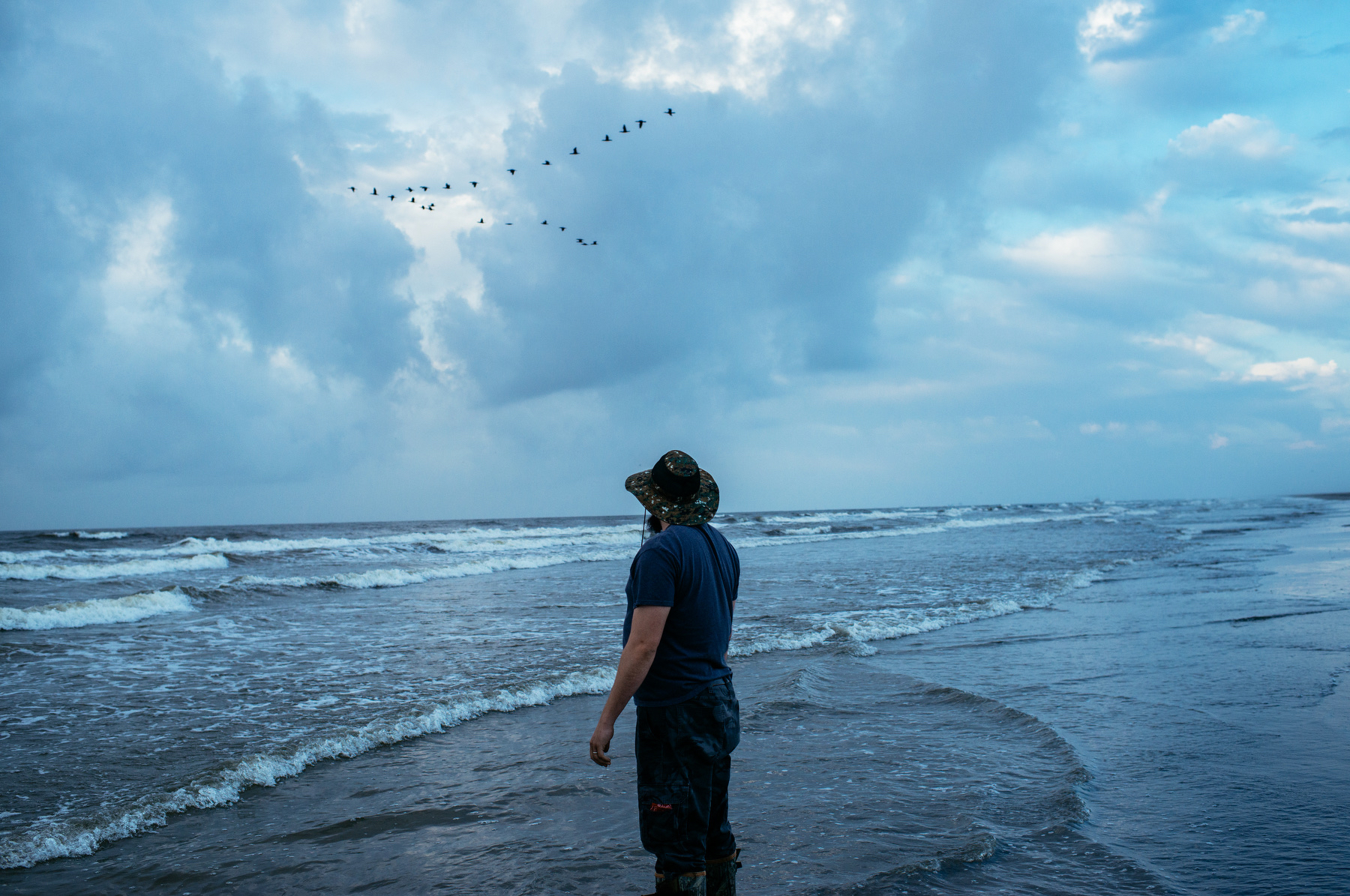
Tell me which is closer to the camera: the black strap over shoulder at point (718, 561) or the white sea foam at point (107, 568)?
the black strap over shoulder at point (718, 561)

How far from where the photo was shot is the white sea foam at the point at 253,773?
447 cm

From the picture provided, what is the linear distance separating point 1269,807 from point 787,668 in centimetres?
515

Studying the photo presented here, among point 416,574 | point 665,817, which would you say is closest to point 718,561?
point 665,817

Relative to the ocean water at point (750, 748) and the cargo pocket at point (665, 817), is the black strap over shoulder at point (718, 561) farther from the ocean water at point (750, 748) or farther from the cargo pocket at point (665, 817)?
the ocean water at point (750, 748)

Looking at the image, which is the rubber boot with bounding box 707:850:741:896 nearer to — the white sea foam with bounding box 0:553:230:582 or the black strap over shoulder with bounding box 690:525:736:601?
the black strap over shoulder with bounding box 690:525:736:601

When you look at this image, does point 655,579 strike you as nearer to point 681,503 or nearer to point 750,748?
point 681,503

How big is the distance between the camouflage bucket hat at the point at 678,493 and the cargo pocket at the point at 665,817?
3.27 feet

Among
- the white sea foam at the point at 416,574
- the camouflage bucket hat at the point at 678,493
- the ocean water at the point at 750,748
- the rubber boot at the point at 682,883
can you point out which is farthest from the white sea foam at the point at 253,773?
the white sea foam at the point at 416,574

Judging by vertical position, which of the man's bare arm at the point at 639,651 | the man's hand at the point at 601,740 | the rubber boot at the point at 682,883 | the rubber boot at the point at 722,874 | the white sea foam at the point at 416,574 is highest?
the man's bare arm at the point at 639,651

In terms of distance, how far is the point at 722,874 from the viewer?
10.5 feet

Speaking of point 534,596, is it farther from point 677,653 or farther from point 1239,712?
point 677,653

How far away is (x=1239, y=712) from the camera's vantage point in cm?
664

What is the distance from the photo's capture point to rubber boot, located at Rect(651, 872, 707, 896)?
2.90 m

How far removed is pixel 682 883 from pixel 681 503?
4.63ft
